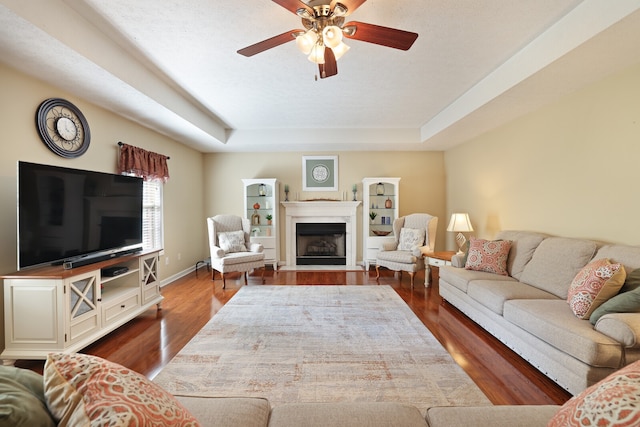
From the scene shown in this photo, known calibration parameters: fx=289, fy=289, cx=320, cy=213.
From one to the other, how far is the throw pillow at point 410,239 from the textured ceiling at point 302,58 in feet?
5.77

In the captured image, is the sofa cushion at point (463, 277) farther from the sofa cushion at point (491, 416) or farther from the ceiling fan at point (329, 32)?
the ceiling fan at point (329, 32)

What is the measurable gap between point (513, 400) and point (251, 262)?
372 cm

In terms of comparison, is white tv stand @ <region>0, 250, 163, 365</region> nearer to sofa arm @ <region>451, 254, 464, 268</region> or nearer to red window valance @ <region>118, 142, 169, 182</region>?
red window valance @ <region>118, 142, 169, 182</region>

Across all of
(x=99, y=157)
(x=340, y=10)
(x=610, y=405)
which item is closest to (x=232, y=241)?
(x=99, y=157)

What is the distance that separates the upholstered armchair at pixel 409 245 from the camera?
462 centimetres

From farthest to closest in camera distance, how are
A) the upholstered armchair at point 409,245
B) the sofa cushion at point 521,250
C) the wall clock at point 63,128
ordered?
the upholstered armchair at point 409,245, the sofa cushion at point 521,250, the wall clock at point 63,128

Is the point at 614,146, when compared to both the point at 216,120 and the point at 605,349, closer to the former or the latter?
the point at 605,349

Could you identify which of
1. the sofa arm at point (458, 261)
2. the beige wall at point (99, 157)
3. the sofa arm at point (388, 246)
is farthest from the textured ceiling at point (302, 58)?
the sofa arm at point (388, 246)

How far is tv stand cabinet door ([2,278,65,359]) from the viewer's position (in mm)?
2248

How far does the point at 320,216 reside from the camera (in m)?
6.02

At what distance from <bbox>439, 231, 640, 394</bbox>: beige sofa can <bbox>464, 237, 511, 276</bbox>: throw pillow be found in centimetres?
8

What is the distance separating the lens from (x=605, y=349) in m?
1.71

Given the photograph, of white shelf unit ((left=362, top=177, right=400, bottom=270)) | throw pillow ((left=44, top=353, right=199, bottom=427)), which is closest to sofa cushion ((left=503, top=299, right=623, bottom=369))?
throw pillow ((left=44, top=353, right=199, bottom=427))

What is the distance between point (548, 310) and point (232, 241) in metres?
4.27
